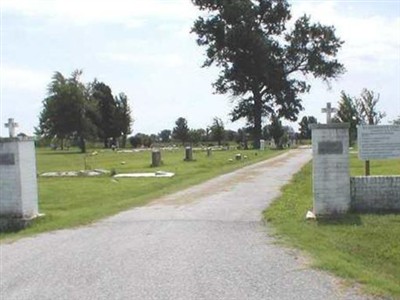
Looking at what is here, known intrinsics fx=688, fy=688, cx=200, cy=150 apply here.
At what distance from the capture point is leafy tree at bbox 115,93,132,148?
102375 millimetres

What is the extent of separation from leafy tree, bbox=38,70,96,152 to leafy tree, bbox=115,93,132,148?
17.8 metres

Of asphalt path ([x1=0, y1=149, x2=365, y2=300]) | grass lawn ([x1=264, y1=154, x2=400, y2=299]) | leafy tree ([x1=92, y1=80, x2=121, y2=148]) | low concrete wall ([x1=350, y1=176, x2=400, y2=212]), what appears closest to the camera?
asphalt path ([x1=0, y1=149, x2=365, y2=300])

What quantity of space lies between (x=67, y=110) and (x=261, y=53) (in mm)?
30362

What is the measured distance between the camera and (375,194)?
1413cm

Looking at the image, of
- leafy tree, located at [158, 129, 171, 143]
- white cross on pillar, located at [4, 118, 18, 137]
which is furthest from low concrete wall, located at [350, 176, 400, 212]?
leafy tree, located at [158, 129, 171, 143]

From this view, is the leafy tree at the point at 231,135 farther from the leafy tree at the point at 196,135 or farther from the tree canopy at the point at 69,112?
the tree canopy at the point at 69,112

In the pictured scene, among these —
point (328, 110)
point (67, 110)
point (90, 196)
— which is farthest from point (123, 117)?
point (328, 110)

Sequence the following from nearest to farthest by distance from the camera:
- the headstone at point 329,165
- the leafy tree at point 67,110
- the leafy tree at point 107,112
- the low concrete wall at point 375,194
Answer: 1. the headstone at point 329,165
2. the low concrete wall at point 375,194
3. the leafy tree at point 67,110
4. the leafy tree at point 107,112

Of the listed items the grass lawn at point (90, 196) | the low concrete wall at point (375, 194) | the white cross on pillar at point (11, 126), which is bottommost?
the grass lawn at point (90, 196)

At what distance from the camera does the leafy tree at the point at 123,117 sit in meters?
102

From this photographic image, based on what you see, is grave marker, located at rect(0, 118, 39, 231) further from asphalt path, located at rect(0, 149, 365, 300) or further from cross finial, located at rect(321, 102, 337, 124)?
cross finial, located at rect(321, 102, 337, 124)

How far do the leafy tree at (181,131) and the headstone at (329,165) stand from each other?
89090 millimetres

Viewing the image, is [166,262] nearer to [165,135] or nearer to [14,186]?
[14,186]

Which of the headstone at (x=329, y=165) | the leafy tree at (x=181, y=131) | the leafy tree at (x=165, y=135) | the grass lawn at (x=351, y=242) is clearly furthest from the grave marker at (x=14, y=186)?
the leafy tree at (x=165, y=135)
